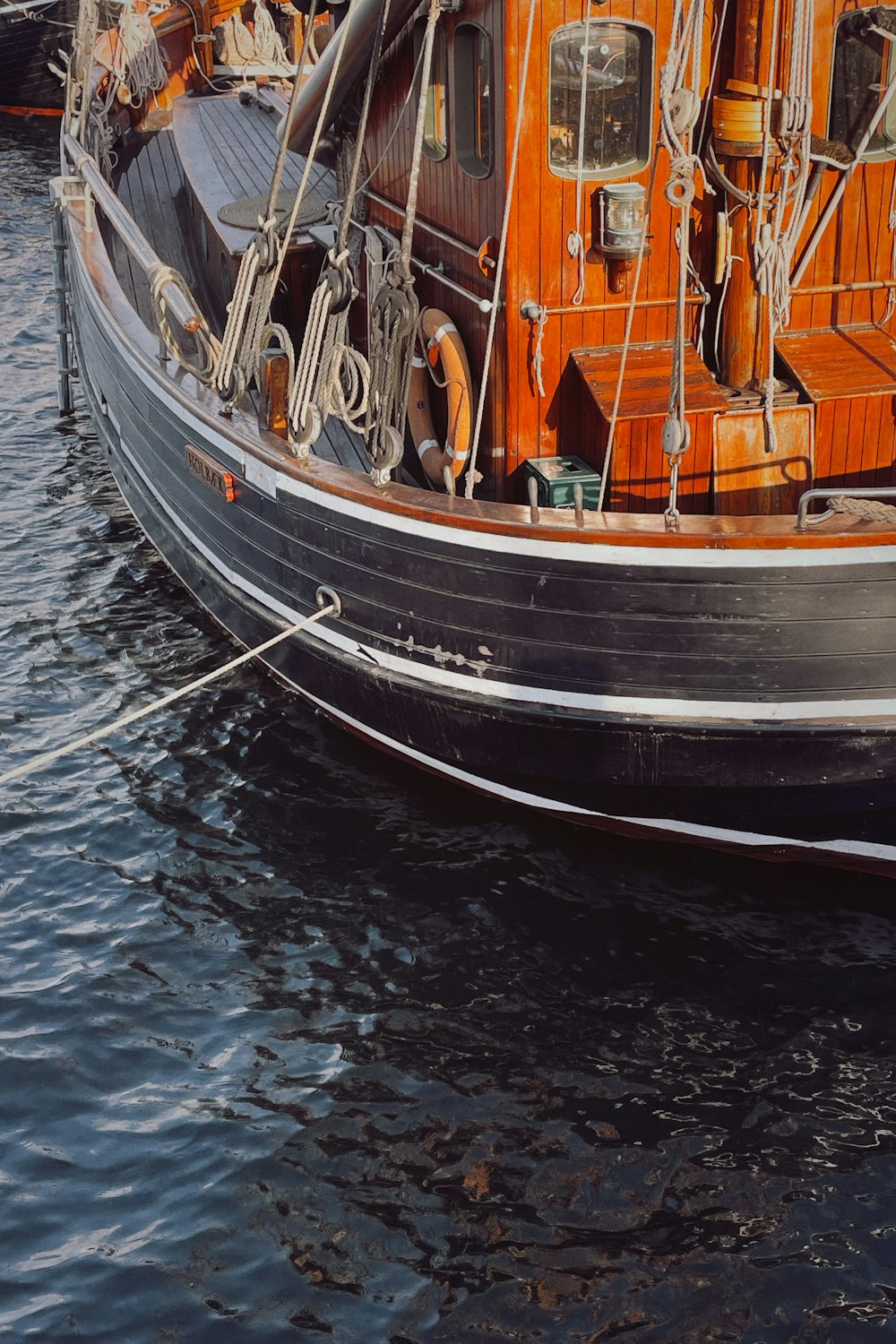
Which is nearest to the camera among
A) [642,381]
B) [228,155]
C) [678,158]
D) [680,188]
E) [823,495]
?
[823,495]

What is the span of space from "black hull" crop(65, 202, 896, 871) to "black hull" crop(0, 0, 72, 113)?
23786 mm

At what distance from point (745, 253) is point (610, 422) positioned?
1.24m

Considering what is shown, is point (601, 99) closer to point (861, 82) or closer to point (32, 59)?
point (861, 82)

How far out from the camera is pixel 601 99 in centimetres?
676

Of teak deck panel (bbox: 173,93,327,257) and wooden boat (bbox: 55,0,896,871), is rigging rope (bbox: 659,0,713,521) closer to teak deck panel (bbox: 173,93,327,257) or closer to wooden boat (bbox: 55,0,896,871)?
wooden boat (bbox: 55,0,896,871)

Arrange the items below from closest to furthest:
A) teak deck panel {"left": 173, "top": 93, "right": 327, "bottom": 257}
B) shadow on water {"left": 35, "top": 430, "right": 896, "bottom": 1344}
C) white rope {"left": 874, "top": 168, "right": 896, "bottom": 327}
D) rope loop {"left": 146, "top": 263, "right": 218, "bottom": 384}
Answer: shadow on water {"left": 35, "top": 430, "right": 896, "bottom": 1344} < white rope {"left": 874, "top": 168, "right": 896, "bottom": 327} < rope loop {"left": 146, "top": 263, "right": 218, "bottom": 384} < teak deck panel {"left": 173, "top": 93, "right": 327, "bottom": 257}

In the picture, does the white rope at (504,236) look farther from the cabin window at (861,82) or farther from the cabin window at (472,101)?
the cabin window at (861,82)

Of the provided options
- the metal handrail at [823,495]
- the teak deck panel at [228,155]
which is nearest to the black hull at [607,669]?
the metal handrail at [823,495]

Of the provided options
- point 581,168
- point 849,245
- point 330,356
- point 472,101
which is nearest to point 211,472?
point 330,356

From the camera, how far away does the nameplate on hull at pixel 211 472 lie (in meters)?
8.27

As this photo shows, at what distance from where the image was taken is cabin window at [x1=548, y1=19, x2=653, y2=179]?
6.62 meters

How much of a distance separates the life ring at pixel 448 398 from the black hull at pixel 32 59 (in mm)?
23634

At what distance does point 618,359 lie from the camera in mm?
7152

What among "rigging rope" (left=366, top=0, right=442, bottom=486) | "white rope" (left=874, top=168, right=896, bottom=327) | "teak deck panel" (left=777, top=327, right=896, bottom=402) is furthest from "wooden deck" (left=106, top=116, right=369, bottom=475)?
"white rope" (left=874, top=168, right=896, bottom=327)
